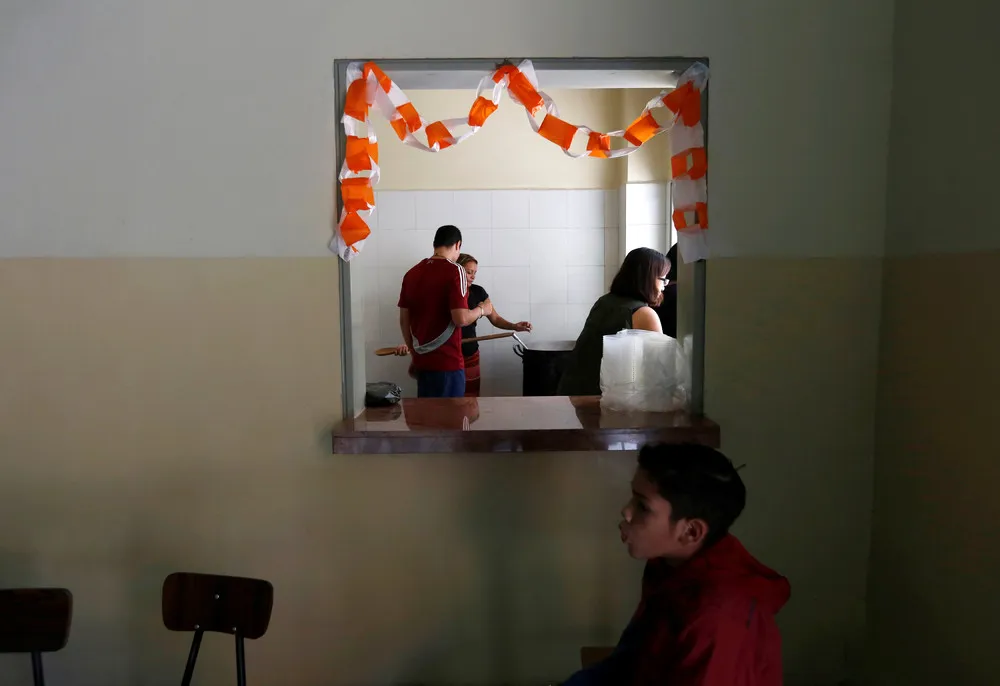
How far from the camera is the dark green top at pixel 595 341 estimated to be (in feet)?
7.66

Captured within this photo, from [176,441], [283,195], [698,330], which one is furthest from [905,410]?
[176,441]

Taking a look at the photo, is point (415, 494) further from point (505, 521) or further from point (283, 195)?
point (283, 195)

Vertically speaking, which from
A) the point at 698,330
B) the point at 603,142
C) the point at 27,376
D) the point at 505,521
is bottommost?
the point at 505,521

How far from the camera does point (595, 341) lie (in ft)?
7.86

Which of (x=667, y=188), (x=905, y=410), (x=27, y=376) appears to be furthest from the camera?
(x=667, y=188)

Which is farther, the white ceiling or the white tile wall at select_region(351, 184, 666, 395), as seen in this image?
the white tile wall at select_region(351, 184, 666, 395)

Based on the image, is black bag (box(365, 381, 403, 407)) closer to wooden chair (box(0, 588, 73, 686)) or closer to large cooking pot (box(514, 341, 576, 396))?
wooden chair (box(0, 588, 73, 686))

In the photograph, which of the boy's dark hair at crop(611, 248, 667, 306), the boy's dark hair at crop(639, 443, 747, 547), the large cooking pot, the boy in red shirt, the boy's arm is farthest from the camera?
the large cooking pot

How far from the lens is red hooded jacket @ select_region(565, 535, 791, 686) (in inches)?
43.2

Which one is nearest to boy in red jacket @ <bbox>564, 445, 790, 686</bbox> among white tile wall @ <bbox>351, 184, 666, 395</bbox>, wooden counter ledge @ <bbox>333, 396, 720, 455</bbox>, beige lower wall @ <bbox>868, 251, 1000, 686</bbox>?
wooden counter ledge @ <bbox>333, 396, 720, 455</bbox>

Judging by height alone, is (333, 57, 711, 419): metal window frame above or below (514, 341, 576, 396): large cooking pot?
above

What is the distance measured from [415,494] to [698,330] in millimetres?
897

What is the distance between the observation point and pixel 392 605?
1.98m

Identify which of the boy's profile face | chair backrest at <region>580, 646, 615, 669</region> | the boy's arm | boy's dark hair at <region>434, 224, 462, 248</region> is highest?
boy's dark hair at <region>434, 224, 462, 248</region>
